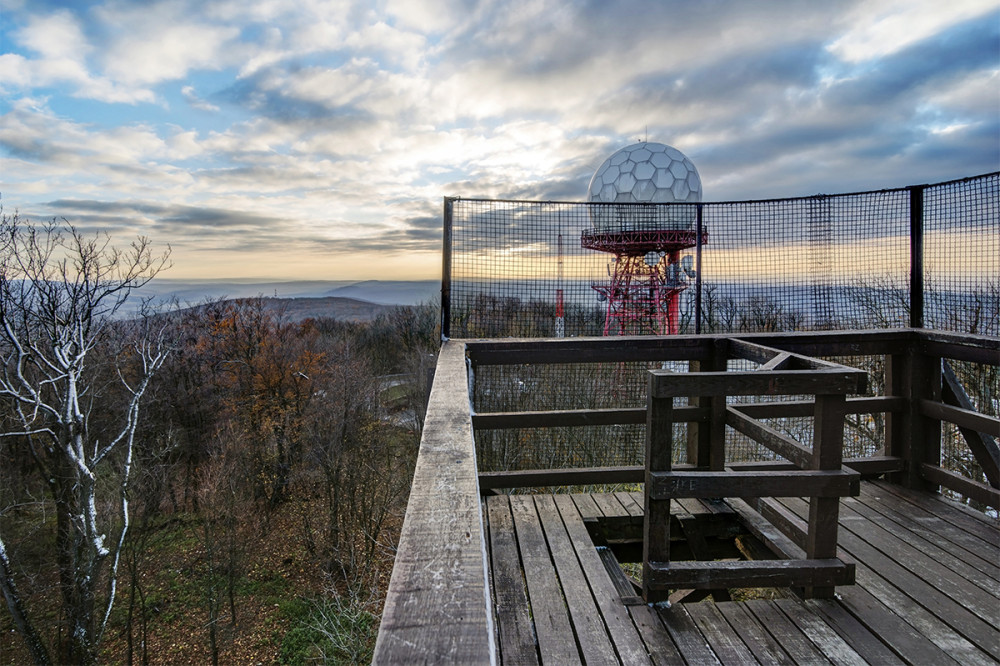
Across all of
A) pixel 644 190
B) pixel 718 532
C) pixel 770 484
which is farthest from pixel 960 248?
pixel 644 190

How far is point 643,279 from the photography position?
16.0 feet

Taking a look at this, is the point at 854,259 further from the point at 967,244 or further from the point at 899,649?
the point at 899,649

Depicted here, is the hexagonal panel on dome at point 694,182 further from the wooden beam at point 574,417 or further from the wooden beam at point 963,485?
the wooden beam at point 574,417

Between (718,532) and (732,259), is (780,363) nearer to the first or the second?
(718,532)

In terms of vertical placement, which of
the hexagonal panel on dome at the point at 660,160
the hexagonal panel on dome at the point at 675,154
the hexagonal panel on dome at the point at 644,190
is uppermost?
the hexagonal panel on dome at the point at 675,154

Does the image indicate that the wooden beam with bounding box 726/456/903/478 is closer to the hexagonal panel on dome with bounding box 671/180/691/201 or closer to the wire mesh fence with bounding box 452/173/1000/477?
the wire mesh fence with bounding box 452/173/1000/477

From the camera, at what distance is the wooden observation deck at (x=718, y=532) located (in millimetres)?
1091

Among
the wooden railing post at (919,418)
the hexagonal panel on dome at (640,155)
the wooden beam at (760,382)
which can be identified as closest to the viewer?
the wooden beam at (760,382)

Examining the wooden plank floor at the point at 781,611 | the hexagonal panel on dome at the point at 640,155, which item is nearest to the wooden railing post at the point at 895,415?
the wooden plank floor at the point at 781,611

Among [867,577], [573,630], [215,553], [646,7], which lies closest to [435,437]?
[573,630]

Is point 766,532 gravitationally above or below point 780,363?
below

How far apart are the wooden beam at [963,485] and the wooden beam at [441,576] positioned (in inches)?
129

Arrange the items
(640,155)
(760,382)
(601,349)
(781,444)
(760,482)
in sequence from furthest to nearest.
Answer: (640,155) < (601,349) < (781,444) < (760,482) < (760,382)

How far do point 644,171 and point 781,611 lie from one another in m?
10.3
